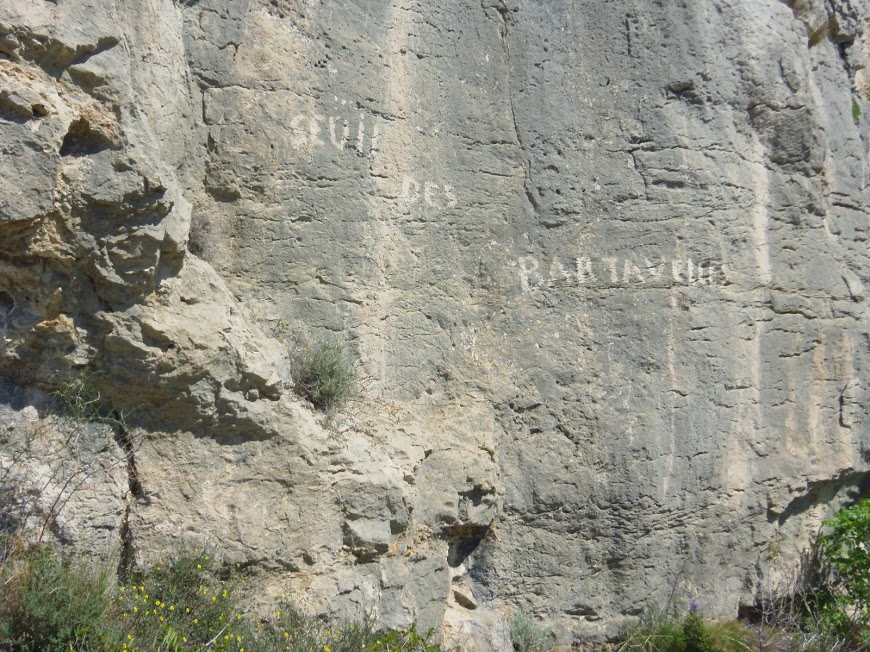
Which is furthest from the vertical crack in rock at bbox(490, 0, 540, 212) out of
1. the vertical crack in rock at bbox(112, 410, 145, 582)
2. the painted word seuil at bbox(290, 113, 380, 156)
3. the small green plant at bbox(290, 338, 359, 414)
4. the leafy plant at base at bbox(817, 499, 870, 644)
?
the leafy plant at base at bbox(817, 499, 870, 644)

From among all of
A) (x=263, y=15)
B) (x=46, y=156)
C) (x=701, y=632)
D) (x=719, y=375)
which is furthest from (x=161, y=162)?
(x=701, y=632)

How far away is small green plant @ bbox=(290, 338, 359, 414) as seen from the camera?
459cm

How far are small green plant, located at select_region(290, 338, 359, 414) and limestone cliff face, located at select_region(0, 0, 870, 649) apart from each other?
0.15 metres

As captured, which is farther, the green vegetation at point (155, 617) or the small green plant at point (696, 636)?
the small green plant at point (696, 636)

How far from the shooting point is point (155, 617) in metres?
3.64

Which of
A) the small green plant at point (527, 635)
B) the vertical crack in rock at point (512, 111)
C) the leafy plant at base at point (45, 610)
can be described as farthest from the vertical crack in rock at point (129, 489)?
the vertical crack in rock at point (512, 111)

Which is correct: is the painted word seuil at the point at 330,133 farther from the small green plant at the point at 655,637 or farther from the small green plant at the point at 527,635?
the small green plant at the point at 655,637

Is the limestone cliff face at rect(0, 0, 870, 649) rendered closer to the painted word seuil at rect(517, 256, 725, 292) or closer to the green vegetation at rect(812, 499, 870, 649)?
the painted word seuil at rect(517, 256, 725, 292)

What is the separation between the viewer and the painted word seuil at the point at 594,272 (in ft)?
17.2

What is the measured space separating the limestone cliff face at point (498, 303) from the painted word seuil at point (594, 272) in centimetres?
2

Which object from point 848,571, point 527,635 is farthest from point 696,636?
point 848,571

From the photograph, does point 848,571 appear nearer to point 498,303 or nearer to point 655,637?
point 655,637

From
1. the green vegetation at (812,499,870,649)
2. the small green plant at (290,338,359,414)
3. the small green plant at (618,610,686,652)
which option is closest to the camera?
the small green plant at (290,338,359,414)

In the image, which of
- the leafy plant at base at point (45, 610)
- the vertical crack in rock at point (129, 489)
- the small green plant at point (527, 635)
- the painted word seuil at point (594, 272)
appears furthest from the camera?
the painted word seuil at point (594, 272)
